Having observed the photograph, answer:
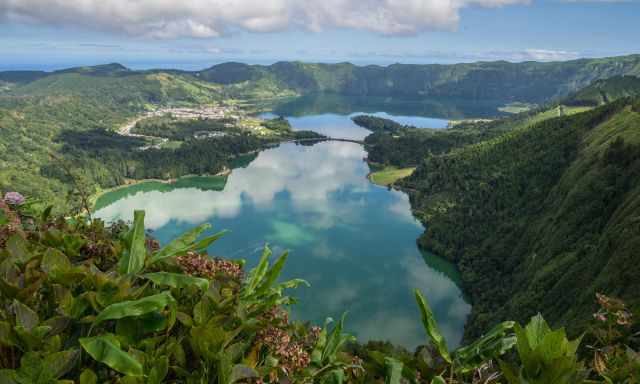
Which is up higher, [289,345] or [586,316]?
[289,345]

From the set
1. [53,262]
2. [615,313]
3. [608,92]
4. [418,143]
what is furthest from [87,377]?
[608,92]

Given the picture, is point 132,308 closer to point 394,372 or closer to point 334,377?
point 334,377

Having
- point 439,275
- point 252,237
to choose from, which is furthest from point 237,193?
point 439,275

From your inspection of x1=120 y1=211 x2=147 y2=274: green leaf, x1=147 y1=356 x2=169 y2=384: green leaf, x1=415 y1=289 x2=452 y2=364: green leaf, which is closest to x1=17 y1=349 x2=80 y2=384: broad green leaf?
x1=147 y1=356 x2=169 y2=384: green leaf

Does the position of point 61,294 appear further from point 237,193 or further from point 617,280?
point 237,193

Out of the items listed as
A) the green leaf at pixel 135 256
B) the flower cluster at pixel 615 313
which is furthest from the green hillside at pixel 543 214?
the green leaf at pixel 135 256
